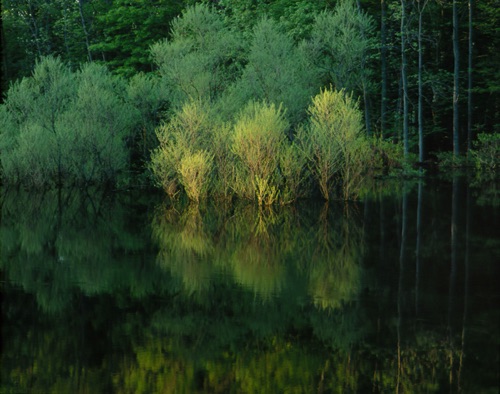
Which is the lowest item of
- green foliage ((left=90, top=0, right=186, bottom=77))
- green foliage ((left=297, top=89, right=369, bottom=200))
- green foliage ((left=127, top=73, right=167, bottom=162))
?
green foliage ((left=297, top=89, right=369, bottom=200))

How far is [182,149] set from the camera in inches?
813

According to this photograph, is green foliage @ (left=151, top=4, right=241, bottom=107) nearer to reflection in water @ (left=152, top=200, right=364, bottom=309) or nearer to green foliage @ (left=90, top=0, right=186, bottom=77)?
reflection in water @ (left=152, top=200, right=364, bottom=309)

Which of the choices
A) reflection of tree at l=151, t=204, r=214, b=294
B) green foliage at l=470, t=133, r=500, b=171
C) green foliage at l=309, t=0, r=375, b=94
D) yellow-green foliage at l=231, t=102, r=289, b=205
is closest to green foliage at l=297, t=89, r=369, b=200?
yellow-green foliage at l=231, t=102, r=289, b=205

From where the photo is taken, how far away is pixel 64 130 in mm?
23547

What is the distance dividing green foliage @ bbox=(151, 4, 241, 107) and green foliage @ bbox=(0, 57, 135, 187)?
6.88 ft

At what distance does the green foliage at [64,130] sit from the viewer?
23703 mm

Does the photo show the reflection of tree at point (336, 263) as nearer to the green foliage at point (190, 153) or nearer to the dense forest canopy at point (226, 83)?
the dense forest canopy at point (226, 83)

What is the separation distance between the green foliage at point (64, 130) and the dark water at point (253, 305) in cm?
791

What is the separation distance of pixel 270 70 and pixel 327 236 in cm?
1348

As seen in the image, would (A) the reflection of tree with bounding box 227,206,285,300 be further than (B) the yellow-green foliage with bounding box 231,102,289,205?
No

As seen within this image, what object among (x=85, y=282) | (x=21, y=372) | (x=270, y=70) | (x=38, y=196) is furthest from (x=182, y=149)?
(x=21, y=372)

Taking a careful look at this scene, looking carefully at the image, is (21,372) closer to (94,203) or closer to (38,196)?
(94,203)

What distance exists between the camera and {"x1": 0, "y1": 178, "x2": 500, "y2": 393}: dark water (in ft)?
19.9

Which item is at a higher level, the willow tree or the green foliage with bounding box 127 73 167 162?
the willow tree
